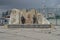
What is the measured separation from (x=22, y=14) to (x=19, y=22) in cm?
122

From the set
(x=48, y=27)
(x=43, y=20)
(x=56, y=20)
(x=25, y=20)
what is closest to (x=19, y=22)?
(x=25, y=20)

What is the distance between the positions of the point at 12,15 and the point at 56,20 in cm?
1121

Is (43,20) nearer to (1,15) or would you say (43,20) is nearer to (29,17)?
(29,17)

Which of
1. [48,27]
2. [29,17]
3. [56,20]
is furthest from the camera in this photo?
[56,20]

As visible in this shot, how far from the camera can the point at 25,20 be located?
99.5ft

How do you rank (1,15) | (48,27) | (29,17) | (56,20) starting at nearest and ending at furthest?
(48,27)
(29,17)
(56,20)
(1,15)

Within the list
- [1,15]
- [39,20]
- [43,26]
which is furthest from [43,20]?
[1,15]

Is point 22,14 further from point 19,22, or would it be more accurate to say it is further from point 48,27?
point 48,27

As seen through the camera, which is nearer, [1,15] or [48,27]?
[48,27]

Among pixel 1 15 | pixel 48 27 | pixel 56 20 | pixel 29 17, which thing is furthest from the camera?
pixel 1 15

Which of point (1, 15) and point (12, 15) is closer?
point (12, 15)

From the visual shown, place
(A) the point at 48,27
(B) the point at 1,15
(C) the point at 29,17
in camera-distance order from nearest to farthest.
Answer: (A) the point at 48,27 → (C) the point at 29,17 → (B) the point at 1,15

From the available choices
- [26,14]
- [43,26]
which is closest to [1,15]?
[26,14]

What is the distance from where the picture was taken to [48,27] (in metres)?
27.1
